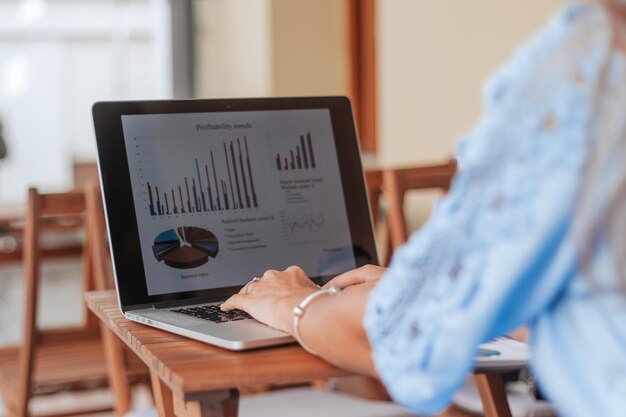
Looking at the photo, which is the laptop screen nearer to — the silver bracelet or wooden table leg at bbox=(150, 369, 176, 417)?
wooden table leg at bbox=(150, 369, 176, 417)

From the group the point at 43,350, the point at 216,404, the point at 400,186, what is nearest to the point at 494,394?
the point at 216,404

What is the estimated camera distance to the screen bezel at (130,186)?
122 cm

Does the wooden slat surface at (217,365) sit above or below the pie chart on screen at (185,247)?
below

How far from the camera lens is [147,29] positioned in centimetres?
1135

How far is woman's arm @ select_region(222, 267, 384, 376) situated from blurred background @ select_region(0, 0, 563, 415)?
241cm

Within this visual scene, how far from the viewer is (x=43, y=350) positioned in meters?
2.63

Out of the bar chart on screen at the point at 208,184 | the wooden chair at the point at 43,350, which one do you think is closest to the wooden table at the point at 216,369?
the bar chart on screen at the point at 208,184

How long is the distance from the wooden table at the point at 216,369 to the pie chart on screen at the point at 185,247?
0.63 ft

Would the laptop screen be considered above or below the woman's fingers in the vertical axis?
above

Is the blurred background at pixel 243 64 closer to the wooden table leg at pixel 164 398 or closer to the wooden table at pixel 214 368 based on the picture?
the wooden table leg at pixel 164 398

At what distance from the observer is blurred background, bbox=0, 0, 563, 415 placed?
13.5 feet

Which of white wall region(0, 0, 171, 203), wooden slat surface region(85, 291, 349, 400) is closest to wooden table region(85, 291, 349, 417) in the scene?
wooden slat surface region(85, 291, 349, 400)

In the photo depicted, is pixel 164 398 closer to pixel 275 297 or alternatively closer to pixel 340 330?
pixel 275 297

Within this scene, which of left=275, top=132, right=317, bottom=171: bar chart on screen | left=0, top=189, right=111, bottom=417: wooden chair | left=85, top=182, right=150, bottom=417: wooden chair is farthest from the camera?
left=0, top=189, right=111, bottom=417: wooden chair
